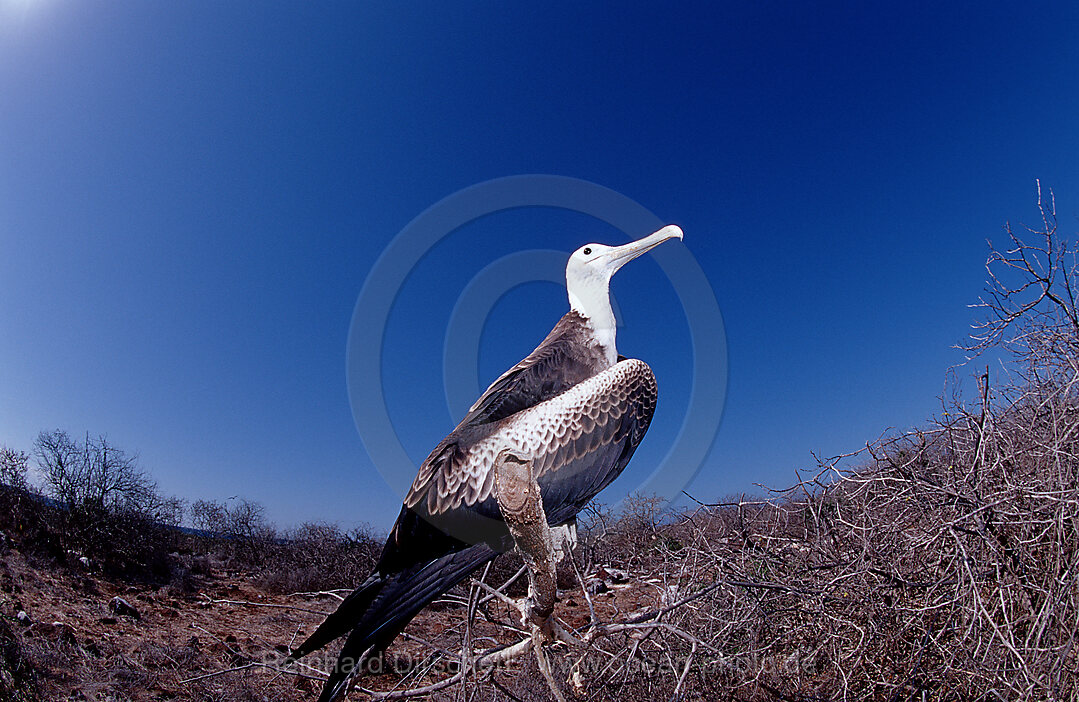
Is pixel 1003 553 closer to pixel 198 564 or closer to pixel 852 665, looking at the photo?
pixel 852 665

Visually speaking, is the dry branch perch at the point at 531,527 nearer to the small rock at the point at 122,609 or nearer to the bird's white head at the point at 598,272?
the bird's white head at the point at 598,272

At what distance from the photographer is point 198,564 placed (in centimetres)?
1285

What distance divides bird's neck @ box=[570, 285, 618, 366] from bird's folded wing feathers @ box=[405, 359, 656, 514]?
29 cm

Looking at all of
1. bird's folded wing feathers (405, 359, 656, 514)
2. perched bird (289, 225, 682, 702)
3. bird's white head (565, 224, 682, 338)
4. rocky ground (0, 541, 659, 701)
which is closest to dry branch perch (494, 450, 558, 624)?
perched bird (289, 225, 682, 702)

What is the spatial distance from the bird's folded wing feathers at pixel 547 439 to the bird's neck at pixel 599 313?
29 centimetres

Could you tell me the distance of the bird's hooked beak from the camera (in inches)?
140

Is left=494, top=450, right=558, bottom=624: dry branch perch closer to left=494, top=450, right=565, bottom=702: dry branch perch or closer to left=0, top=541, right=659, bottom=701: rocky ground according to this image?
left=494, top=450, right=565, bottom=702: dry branch perch

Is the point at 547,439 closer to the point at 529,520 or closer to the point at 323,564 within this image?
the point at 529,520

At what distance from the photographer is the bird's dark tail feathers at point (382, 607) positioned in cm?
254

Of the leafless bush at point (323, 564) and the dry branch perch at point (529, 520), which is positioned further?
the leafless bush at point (323, 564)

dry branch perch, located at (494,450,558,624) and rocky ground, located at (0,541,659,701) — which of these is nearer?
dry branch perch, located at (494,450,558,624)

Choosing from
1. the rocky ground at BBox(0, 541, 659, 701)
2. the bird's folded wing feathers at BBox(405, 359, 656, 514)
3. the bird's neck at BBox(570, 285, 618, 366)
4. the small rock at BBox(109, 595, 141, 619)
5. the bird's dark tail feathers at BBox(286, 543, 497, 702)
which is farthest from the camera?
the small rock at BBox(109, 595, 141, 619)

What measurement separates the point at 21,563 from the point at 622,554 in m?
9.01

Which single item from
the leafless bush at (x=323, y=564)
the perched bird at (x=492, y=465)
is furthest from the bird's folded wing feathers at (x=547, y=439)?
the leafless bush at (x=323, y=564)
